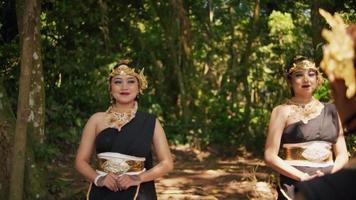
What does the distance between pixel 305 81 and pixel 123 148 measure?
126 cm

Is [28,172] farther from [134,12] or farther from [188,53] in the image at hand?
[188,53]

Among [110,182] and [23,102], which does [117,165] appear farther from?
[23,102]

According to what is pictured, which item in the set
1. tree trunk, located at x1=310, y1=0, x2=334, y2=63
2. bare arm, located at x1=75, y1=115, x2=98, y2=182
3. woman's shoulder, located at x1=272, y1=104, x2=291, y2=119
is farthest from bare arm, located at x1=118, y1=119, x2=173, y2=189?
tree trunk, located at x1=310, y1=0, x2=334, y2=63

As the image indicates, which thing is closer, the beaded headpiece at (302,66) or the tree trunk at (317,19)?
the beaded headpiece at (302,66)

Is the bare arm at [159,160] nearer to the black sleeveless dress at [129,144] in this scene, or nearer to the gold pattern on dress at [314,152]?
the black sleeveless dress at [129,144]

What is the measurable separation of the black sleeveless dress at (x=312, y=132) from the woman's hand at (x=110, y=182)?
3.57ft

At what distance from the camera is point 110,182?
347 cm

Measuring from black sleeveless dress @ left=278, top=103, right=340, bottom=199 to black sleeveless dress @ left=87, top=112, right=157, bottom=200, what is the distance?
88 cm

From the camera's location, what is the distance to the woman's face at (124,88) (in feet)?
12.0

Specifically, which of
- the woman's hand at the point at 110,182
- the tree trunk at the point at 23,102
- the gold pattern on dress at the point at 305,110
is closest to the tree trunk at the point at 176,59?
the tree trunk at the point at 23,102

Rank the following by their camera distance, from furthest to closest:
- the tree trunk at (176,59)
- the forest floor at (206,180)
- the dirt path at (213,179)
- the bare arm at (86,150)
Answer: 1. the tree trunk at (176,59)
2. the dirt path at (213,179)
3. the forest floor at (206,180)
4. the bare arm at (86,150)

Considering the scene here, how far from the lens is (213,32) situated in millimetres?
12812

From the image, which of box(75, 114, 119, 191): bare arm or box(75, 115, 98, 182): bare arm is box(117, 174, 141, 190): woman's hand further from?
box(75, 115, 98, 182): bare arm

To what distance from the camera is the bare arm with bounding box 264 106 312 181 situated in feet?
11.7
